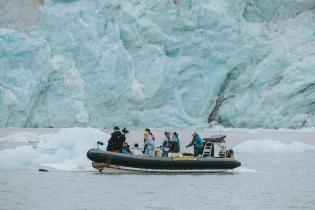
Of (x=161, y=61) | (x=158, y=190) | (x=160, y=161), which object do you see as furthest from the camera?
(x=161, y=61)

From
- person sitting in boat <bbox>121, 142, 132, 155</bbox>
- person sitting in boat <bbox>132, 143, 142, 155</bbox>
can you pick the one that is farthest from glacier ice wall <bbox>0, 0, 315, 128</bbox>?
person sitting in boat <bbox>121, 142, 132, 155</bbox>

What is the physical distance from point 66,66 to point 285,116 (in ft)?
40.3

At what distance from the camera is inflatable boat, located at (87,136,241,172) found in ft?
56.6

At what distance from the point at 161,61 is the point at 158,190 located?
25685mm

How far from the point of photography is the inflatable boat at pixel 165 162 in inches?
680

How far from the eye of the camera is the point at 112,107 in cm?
3944

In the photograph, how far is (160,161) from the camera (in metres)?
17.6

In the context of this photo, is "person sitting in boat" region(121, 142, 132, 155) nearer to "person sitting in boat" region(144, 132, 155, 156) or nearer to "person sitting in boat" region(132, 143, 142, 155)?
"person sitting in boat" region(132, 143, 142, 155)

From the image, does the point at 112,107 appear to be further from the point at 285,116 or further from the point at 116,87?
the point at 285,116

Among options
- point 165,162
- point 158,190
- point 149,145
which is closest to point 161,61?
point 149,145

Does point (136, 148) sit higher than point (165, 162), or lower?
higher

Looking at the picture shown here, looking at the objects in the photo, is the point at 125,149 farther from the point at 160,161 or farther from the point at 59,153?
the point at 59,153

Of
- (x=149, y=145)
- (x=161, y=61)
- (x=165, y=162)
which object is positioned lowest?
(x=165, y=162)

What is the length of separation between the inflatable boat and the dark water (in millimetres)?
218
